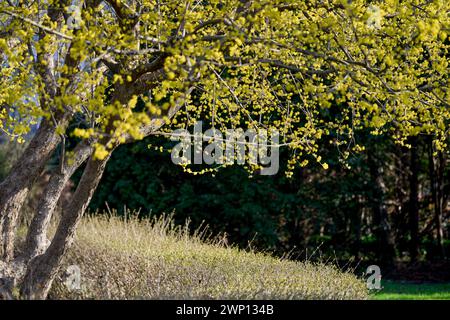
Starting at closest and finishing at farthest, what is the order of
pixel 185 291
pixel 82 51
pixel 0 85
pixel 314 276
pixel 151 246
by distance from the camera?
pixel 82 51 → pixel 185 291 → pixel 0 85 → pixel 314 276 → pixel 151 246

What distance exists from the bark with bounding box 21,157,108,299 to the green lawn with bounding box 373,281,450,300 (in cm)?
416

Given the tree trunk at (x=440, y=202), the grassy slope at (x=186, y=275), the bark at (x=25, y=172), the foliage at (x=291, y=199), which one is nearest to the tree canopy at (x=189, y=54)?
the bark at (x=25, y=172)

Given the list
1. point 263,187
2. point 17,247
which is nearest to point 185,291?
point 17,247

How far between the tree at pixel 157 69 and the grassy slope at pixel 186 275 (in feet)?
2.18

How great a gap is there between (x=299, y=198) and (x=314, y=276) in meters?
4.00

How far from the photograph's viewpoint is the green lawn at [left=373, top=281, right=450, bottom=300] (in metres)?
7.90

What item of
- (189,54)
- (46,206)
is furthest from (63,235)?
(189,54)

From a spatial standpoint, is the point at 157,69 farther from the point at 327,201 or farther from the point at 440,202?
the point at 440,202

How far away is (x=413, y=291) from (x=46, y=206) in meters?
5.35

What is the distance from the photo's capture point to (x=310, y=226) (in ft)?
35.5

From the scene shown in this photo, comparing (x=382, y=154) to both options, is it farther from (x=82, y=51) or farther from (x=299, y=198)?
(x=82, y=51)

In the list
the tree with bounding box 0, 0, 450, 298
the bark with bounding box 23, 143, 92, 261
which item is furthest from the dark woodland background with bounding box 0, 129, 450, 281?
the bark with bounding box 23, 143, 92, 261

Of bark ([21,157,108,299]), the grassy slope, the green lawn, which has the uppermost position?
bark ([21,157,108,299])

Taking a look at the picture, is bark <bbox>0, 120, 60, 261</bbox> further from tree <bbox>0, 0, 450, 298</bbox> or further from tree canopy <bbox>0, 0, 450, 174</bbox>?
tree canopy <bbox>0, 0, 450, 174</bbox>
